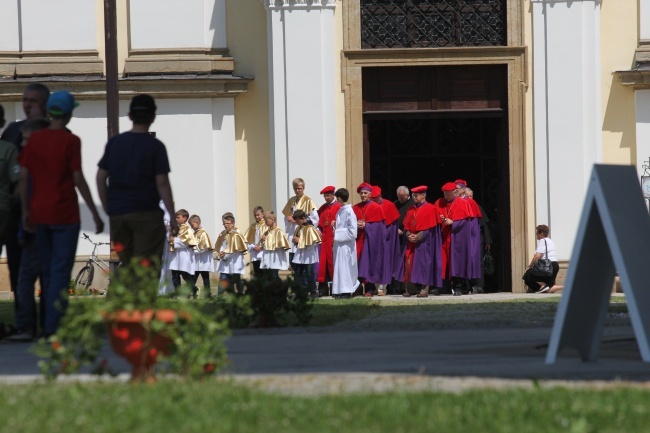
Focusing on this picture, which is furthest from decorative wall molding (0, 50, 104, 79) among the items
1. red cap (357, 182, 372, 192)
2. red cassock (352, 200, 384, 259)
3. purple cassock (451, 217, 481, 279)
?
purple cassock (451, 217, 481, 279)

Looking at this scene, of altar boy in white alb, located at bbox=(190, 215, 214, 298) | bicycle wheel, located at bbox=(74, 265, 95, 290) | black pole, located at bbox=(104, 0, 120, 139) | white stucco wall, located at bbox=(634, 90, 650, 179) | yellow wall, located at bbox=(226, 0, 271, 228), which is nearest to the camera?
black pole, located at bbox=(104, 0, 120, 139)

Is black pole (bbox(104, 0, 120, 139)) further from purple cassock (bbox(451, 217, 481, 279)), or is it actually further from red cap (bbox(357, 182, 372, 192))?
purple cassock (bbox(451, 217, 481, 279))

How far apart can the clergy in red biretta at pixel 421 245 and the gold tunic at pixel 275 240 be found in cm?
187

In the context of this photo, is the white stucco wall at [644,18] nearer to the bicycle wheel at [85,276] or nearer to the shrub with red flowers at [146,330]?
the bicycle wheel at [85,276]

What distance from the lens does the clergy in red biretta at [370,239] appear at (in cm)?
2331

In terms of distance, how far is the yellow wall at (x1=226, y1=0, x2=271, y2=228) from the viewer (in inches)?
973

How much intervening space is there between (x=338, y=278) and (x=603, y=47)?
589 centimetres

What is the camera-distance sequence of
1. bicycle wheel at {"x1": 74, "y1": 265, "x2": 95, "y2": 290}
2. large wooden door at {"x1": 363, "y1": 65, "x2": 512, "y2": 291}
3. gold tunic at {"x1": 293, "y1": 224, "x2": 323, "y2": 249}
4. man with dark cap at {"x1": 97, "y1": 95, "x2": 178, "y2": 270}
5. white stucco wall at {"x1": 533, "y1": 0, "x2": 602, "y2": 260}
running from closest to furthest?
man with dark cap at {"x1": 97, "y1": 95, "x2": 178, "y2": 270} → gold tunic at {"x1": 293, "y1": 224, "x2": 323, "y2": 249} → bicycle wheel at {"x1": 74, "y1": 265, "x2": 95, "y2": 290} → white stucco wall at {"x1": 533, "y1": 0, "x2": 602, "y2": 260} → large wooden door at {"x1": 363, "y1": 65, "x2": 512, "y2": 291}

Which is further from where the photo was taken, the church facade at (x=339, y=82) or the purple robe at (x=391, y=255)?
the church facade at (x=339, y=82)

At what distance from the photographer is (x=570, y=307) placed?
8.91m

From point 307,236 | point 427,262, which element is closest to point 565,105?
point 427,262

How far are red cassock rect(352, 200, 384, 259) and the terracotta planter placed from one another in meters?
15.6

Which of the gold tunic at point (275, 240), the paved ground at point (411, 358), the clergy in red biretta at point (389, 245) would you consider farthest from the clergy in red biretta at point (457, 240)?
the paved ground at point (411, 358)

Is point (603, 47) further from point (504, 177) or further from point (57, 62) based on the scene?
point (57, 62)
